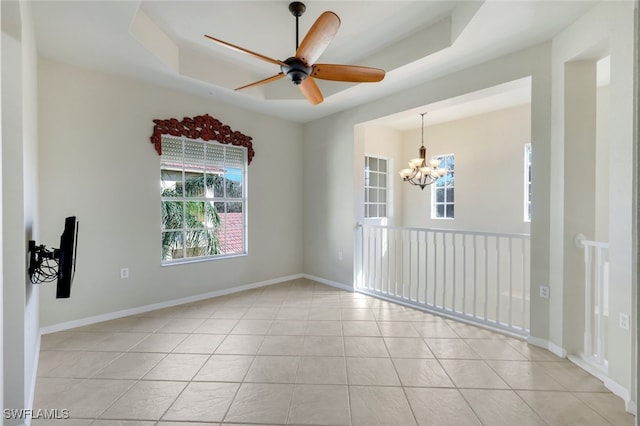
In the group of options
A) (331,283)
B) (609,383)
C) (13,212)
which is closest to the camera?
(13,212)

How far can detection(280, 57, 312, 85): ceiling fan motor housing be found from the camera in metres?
2.09

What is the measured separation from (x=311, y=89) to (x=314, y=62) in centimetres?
39

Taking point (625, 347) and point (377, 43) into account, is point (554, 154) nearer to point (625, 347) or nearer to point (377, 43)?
point (625, 347)

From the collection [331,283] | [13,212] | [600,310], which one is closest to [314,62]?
[13,212]

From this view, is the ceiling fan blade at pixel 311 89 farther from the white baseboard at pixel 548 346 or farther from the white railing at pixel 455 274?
the white baseboard at pixel 548 346

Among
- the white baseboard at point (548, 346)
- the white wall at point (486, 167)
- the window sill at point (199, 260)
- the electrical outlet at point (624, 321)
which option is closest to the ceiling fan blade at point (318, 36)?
the electrical outlet at point (624, 321)

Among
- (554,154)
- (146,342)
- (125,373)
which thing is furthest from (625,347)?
(146,342)

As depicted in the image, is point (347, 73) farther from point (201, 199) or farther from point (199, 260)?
point (199, 260)

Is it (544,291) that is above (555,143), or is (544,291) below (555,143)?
below

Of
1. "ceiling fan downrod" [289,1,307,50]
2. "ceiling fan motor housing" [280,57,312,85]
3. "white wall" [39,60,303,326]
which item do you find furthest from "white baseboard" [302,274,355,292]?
"ceiling fan downrod" [289,1,307,50]

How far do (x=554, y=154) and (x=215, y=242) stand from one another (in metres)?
3.91

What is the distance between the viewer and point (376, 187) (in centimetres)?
588

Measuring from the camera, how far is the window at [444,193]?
5.62 metres

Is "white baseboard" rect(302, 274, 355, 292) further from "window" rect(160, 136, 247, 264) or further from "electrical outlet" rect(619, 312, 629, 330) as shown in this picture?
"electrical outlet" rect(619, 312, 629, 330)
